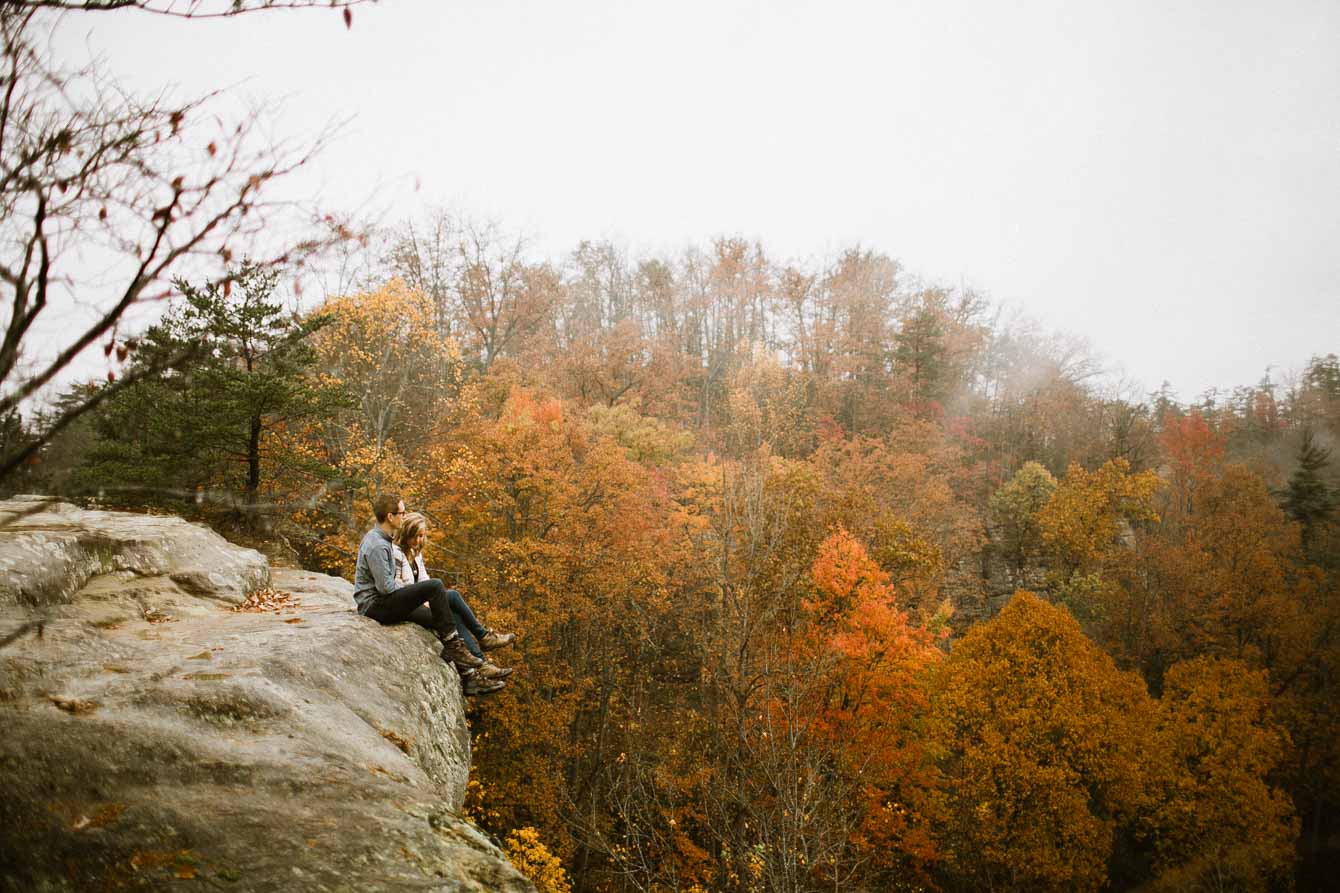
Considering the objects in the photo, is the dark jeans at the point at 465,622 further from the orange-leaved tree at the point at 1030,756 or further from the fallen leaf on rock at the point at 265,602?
the orange-leaved tree at the point at 1030,756

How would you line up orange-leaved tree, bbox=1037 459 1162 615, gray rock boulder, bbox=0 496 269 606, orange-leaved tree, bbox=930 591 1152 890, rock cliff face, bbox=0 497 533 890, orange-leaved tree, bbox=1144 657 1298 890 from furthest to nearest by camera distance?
orange-leaved tree, bbox=1037 459 1162 615, orange-leaved tree, bbox=1144 657 1298 890, orange-leaved tree, bbox=930 591 1152 890, gray rock boulder, bbox=0 496 269 606, rock cliff face, bbox=0 497 533 890

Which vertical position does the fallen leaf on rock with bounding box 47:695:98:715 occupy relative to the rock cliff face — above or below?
above

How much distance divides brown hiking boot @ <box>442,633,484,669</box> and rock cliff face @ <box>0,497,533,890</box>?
0.59 meters

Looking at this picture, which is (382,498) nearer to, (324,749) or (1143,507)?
(324,749)

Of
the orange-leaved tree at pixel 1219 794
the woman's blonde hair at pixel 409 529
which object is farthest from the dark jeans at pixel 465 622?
the orange-leaved tree at pixel 1219 794

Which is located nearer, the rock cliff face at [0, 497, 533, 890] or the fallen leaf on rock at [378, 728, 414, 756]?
the rock cliff face at [0, 497, 533, 890]

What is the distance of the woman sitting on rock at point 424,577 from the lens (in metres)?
6.80

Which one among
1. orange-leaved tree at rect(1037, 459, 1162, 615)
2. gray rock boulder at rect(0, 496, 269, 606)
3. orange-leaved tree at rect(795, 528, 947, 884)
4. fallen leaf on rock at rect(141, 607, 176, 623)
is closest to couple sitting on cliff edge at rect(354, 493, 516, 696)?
fallen leaf on rock at rect(141, 607, 176, 623)

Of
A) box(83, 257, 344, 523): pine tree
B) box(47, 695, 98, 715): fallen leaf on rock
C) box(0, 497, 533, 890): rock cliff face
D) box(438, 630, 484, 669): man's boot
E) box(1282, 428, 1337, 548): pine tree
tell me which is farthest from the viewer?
box(1282, 428, 1337, 548): pine tree

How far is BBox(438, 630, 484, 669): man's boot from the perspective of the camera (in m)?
7.05

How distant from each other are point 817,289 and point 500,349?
20761 millimetres

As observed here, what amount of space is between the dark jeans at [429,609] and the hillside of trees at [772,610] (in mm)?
5056

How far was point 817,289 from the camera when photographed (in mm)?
41250

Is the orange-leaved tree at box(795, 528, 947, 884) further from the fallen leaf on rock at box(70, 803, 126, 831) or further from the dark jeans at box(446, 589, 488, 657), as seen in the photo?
the fallen leaf on rock at box(70, 803, 126, 831)
